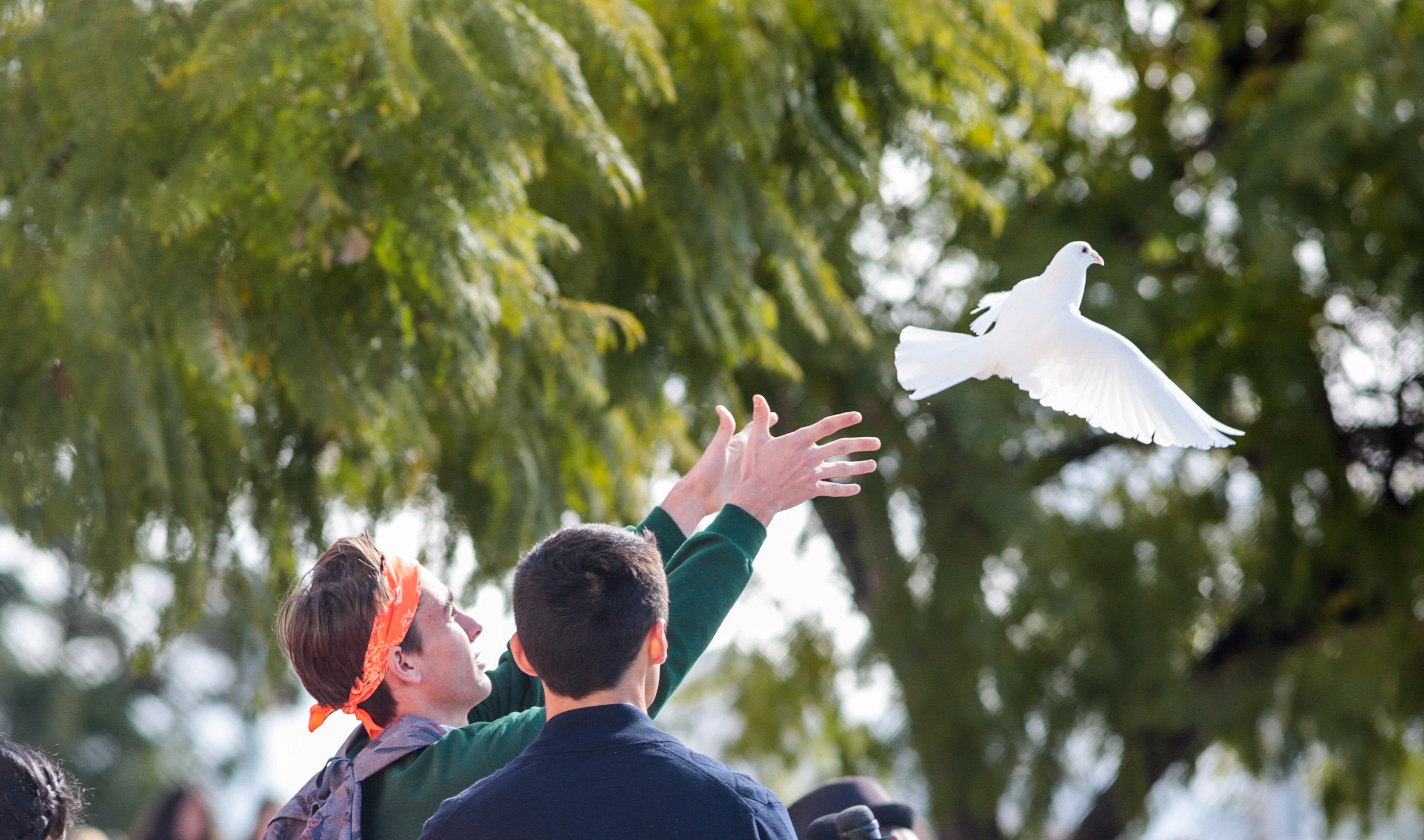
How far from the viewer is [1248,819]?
576 inches

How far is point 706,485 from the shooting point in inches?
93.4

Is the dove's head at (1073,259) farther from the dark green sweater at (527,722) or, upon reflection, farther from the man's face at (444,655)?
the man's face at (444,655)

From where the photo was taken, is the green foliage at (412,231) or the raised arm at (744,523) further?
the green foliage at (412,231)

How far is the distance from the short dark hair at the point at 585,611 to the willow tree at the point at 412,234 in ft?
4.77

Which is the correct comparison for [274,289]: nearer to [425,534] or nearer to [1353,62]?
[425,534]

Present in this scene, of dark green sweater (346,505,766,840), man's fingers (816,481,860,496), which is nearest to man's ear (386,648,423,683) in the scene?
dark green sweater (346,505,766,840)

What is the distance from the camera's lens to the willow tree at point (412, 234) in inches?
120

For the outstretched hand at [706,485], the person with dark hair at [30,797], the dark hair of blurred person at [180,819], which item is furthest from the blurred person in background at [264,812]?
the outstretched hand at [706,485]

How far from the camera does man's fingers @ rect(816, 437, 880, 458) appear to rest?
2.04m

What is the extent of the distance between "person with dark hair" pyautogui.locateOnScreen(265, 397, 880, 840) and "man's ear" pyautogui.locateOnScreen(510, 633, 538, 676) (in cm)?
14

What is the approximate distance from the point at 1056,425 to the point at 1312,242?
1.44 m

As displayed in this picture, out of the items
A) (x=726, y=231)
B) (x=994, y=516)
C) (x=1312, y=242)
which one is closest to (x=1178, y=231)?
(x=1312, y=242)

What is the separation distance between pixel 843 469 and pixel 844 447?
0.11ft

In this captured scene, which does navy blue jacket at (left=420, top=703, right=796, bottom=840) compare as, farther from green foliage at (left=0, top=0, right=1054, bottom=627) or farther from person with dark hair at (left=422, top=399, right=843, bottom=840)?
green foliage at (left=0, top=0, right=1054, bottom=627)
